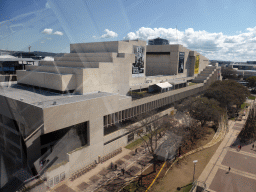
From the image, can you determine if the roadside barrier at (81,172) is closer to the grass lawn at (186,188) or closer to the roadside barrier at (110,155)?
the roadside barrier at (110,155)

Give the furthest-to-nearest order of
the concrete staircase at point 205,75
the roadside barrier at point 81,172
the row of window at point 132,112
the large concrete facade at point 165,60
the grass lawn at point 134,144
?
the concrete staircase at point 205,75, the large concrete facade at point 165,60, the grass lawn at point 134,144, the row of window at point 132,112, the roadside barrier at point 81,172

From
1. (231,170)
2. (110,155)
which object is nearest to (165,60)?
(231,170)

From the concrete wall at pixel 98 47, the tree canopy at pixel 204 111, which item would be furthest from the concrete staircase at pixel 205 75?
the concrete wall at pixel 98 47

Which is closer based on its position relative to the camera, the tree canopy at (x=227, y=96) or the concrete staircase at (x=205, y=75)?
the tree canopy at (x=227, y=96)

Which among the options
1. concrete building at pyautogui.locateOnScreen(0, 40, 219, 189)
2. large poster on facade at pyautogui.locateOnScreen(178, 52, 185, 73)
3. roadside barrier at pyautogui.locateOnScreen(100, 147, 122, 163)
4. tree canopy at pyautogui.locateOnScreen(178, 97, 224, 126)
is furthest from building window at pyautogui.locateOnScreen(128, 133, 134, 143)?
large poster on facade at pyautogui.locateOnScreen(178, 52, 185, 73)

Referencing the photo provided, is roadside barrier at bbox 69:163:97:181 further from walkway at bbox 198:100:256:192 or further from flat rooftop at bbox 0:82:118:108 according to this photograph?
walkway at bbox 198:100:256:192

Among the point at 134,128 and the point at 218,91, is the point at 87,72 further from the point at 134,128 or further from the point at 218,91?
the point at 218,91

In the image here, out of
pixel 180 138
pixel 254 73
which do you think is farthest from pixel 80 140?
pixel 254 73
